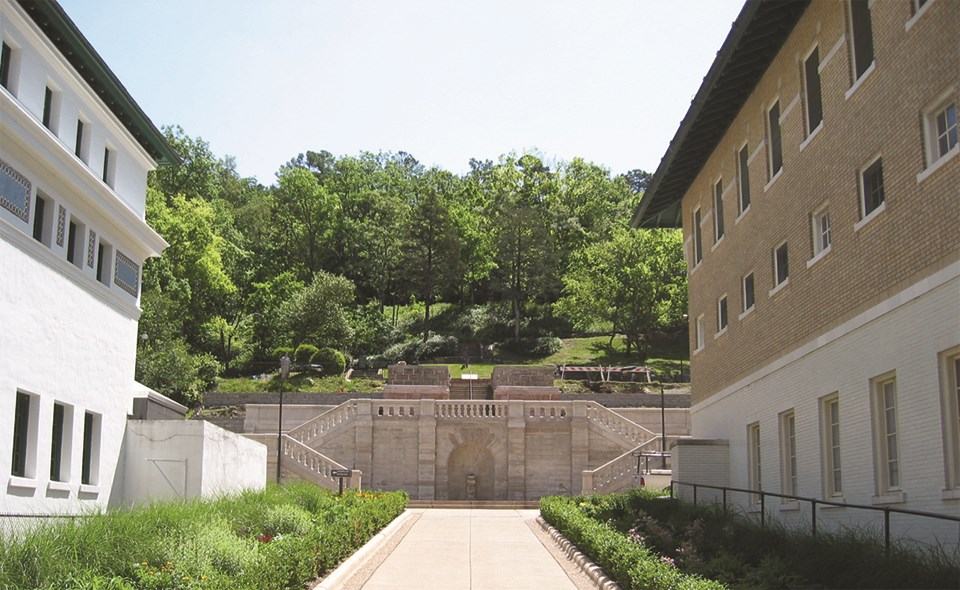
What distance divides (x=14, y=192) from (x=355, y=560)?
9278 mm

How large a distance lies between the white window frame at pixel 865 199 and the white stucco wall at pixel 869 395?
1457 millimetres

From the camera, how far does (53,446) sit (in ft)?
68.6

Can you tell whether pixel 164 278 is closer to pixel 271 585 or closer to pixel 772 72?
pixel 772 72

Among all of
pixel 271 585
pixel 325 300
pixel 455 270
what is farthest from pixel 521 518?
pixel 455 270

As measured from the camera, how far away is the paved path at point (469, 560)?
17484 mm

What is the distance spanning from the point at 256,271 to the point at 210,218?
1205 centimetres

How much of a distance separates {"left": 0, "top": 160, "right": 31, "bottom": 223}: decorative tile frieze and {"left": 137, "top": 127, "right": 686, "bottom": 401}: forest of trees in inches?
1471

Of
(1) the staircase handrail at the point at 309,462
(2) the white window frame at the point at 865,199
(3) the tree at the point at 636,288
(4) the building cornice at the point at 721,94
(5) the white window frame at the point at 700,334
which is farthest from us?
(3) the tree at the point at 636,288

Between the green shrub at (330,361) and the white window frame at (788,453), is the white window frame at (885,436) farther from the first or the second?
the green shrub at (330,361)

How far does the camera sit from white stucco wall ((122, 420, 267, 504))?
79.6ft

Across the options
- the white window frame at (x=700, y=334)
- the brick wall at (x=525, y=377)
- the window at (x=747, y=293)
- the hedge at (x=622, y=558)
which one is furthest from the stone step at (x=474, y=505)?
A: the window at (x=747, y=293)

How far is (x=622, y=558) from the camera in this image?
15.9 metres

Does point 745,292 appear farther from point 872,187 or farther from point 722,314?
point 872,187

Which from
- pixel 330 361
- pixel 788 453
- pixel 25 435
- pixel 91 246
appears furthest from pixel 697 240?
pixel 330 361
